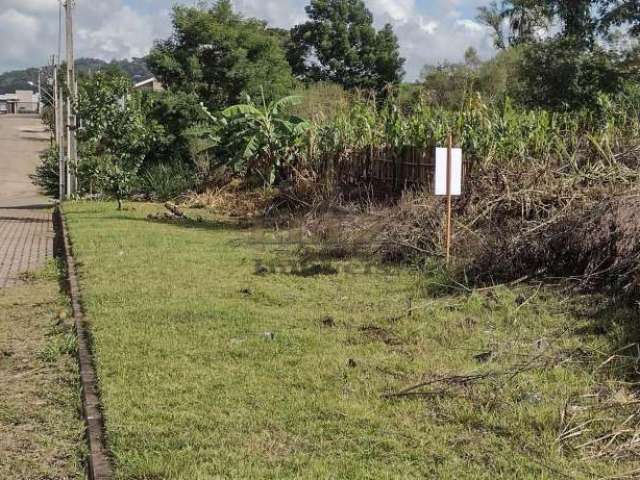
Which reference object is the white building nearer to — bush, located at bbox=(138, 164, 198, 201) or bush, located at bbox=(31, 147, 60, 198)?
bush, located at bbox=(31, 147, 60, 198)

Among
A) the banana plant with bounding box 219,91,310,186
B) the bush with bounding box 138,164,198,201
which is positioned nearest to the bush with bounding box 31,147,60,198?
the bush with bounding box 138,164,198,201

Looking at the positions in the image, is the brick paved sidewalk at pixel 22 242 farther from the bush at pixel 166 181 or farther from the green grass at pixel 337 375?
the bush at pixel 166 181

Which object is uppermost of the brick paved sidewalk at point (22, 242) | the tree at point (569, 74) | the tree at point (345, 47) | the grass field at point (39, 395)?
the tree at point (345, 47)

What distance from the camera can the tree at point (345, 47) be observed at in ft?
185

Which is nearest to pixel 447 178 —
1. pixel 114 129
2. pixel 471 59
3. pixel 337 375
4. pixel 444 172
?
pixel 444 172

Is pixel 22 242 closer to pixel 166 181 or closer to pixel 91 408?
pixel 166 181

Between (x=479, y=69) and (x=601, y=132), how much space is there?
35.2 meters

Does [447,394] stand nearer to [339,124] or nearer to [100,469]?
[100,469]

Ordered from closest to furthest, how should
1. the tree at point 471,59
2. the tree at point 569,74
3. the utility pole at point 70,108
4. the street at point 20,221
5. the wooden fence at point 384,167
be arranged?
the street at point 20,221, the wooden fence at point 384,167, the utility pole at point 70,108, the tree at point 569,74, the tree at point 471,59

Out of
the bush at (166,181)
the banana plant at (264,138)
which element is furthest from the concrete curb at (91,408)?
the bush at (166,181)

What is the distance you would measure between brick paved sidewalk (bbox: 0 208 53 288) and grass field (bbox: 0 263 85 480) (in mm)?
2795

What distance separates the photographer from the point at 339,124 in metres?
18.6

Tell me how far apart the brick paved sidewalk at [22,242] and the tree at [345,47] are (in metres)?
35.3

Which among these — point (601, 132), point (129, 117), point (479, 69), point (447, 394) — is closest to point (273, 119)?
point (129, 117)
